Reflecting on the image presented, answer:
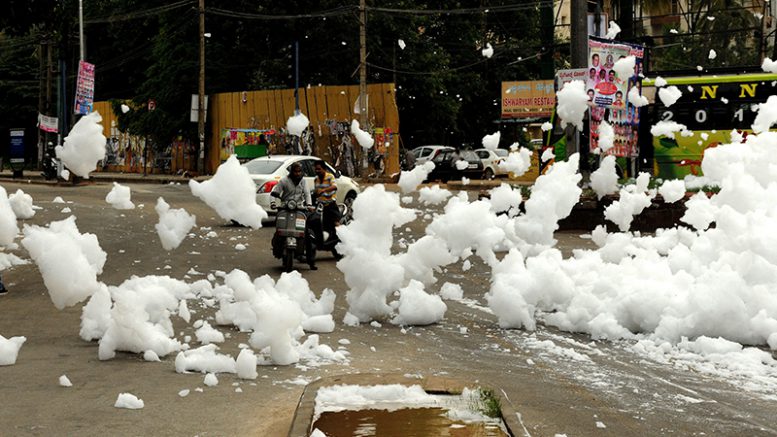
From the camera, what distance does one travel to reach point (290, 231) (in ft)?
51.1

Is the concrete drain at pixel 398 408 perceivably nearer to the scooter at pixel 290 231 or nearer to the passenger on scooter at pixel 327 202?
the scooter at pixel 290 231

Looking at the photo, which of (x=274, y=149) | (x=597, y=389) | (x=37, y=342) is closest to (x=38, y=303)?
(x=37, y=342)

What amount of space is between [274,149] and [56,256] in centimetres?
4026

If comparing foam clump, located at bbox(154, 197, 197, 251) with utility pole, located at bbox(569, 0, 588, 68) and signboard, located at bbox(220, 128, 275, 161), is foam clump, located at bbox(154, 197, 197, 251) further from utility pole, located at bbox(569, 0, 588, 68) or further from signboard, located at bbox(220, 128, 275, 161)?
signboard, located at bbox(220, 128, 275, 161)

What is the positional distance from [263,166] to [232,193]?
10.4m

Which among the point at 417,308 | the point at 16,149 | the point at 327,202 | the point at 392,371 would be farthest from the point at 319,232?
the point at 16,149

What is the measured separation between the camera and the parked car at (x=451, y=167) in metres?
44.9

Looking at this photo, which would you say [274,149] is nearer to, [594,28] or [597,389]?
[594,28]

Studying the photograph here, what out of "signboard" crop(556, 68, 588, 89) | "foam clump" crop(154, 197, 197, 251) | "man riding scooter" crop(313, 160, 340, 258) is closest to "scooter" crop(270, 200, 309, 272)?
"man riding scooter" crop(313, 160, 340, 258)

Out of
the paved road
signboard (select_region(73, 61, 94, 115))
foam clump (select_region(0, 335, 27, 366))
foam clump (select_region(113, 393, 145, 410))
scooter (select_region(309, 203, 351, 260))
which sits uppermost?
signboard (select_region(73, 61, 94, 115))

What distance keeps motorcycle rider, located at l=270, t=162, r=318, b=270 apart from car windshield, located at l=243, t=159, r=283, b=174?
A: 6384 mm

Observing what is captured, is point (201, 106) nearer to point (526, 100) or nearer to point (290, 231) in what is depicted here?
point (526, 100)

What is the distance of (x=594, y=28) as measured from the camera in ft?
78.9

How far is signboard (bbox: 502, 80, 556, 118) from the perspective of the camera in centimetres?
5019
